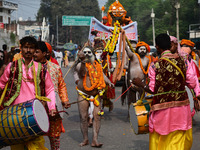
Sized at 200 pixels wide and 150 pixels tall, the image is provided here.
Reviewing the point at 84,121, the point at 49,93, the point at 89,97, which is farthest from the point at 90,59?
the point at 49,93

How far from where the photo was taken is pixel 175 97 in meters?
5.30

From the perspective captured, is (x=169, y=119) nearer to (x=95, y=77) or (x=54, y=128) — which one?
(x=54, y=128)

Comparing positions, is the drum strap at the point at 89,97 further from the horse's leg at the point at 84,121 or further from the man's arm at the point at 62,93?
the man's arm at the point at 62,93

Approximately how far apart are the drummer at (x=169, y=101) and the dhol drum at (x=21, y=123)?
4.72 feet

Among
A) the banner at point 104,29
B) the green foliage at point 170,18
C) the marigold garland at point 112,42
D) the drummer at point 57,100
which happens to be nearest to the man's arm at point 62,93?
the drummer at point 57,100

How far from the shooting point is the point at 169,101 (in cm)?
530

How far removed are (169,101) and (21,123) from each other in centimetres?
187

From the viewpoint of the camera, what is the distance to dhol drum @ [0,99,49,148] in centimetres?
458

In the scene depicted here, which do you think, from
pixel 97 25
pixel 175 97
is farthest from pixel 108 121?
pixel 175 97

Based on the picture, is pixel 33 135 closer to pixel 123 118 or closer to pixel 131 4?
pixel 123 118

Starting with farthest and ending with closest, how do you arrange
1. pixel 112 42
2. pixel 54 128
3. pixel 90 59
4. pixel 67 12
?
pixel 67 12 → pixel 112 42 → pixel 90 59 → pixel 54 128

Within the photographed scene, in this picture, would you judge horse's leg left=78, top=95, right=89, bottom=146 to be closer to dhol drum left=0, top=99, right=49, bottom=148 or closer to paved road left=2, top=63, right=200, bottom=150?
paved road left=2, top=63, right=200, bottom=150

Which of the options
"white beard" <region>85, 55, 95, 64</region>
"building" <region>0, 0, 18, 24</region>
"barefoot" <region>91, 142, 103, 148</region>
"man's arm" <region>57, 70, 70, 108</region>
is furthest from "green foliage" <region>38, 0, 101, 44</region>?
"man's arm" <region>57, 70, 70, 108</region>

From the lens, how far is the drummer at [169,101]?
5273 millimetres
